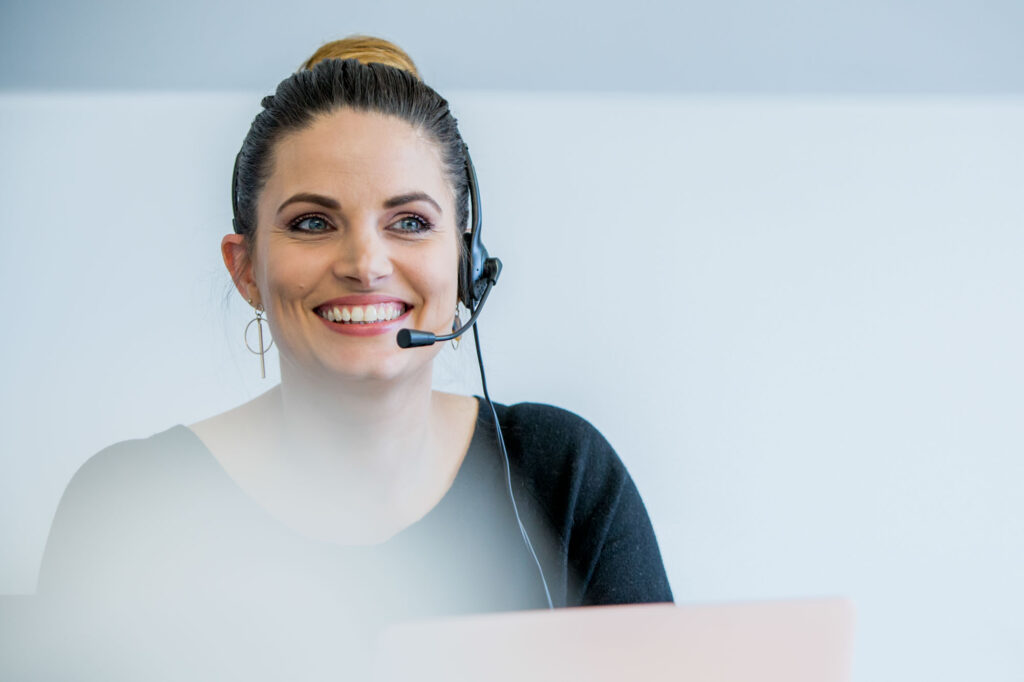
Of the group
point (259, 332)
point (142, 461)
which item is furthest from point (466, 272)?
point (142, 461)

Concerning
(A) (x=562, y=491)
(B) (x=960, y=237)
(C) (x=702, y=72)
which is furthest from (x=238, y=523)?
(B) (x=960, y=237)

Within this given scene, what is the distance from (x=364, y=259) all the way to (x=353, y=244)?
1.3 inches

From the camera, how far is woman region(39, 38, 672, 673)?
46.3 inches

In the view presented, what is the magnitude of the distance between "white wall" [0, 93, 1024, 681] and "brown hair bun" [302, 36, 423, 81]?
0.94 feet

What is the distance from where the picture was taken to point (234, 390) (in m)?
1.57

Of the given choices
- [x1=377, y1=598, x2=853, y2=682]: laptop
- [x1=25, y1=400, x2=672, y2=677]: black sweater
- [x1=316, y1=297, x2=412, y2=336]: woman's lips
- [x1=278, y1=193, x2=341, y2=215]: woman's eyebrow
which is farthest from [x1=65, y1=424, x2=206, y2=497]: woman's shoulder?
[x1=377, y1=598, x2=853, y2=682]: laptop

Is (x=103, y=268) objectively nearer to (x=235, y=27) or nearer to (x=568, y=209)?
(x=235, y=27)

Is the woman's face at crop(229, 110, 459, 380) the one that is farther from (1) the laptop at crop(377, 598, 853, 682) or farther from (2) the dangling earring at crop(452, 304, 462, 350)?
(1) the laptop at crop(377, 598, 853, 682)

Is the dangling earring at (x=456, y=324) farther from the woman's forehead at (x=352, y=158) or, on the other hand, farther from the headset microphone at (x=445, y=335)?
the woman's forehead at (x=352, y=158)

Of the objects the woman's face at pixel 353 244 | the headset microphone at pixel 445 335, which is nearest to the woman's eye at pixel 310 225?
the woman's face at pixel 353 244

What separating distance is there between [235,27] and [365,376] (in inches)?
31.3

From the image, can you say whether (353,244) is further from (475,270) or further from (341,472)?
(341,472)

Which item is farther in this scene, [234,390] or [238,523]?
[234,390]

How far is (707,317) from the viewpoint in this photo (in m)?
1.67
